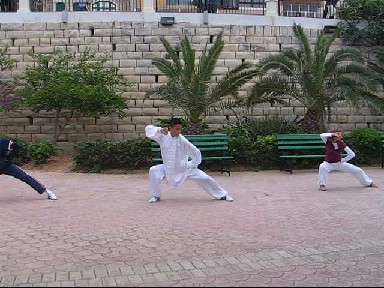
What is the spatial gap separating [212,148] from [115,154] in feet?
8.24

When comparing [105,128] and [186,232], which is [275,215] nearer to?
[186,232]

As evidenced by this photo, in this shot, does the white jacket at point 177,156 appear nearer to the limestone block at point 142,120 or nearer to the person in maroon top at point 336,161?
the person in maroon top at point 336,161

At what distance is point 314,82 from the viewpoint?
1385cm

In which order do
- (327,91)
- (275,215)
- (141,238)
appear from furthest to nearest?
(327,91) < (275,215) < (141,238)

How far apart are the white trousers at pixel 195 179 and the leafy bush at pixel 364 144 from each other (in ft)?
20.8

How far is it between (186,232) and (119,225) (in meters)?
0.99

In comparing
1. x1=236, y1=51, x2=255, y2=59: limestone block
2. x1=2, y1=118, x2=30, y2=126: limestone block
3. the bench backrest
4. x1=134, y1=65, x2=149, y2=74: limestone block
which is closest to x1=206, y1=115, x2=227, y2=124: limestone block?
x1=236, y1=51, x2=255, y2=59: limestone block

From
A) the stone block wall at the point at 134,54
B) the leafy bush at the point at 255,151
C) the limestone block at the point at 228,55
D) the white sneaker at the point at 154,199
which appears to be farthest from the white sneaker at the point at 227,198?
the limestone block at the point at 228,55

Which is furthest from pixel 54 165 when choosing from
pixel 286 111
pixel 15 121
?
pixel 286 111

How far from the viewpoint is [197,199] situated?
27.8 feet

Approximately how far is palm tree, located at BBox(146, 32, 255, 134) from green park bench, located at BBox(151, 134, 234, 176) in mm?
1063

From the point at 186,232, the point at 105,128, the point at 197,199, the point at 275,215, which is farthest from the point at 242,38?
the point at 186,232

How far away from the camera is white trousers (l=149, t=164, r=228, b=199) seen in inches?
323

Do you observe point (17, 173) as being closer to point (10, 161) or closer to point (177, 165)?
point (10, 161)
